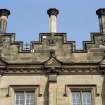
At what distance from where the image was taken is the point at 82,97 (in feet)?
72.3

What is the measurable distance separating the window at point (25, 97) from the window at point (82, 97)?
205 centimetres

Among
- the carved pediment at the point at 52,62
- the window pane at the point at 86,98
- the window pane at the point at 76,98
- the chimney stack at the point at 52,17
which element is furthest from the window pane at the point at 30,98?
the chimney stack at the point at 52,17

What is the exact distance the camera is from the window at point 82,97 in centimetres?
2186

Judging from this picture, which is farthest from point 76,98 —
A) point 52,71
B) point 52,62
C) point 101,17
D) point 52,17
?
point 52,17

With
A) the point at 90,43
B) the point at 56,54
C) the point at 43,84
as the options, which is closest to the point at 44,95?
the point at 43,84

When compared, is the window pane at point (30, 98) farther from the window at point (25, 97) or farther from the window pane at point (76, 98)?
the window pane at point (76, 98)

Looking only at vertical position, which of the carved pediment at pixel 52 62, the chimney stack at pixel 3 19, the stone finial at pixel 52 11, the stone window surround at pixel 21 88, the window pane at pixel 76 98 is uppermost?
the stone finial at pixel 52 11

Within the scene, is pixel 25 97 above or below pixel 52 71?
below

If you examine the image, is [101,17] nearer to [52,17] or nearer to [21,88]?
[52,17]

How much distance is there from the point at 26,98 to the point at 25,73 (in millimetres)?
1308

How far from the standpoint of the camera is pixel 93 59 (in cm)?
2273

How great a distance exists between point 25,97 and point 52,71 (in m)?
1.88

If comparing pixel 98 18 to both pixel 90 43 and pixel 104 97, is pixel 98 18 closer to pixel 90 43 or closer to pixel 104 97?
pixel 90 43

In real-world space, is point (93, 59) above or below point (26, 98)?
above
